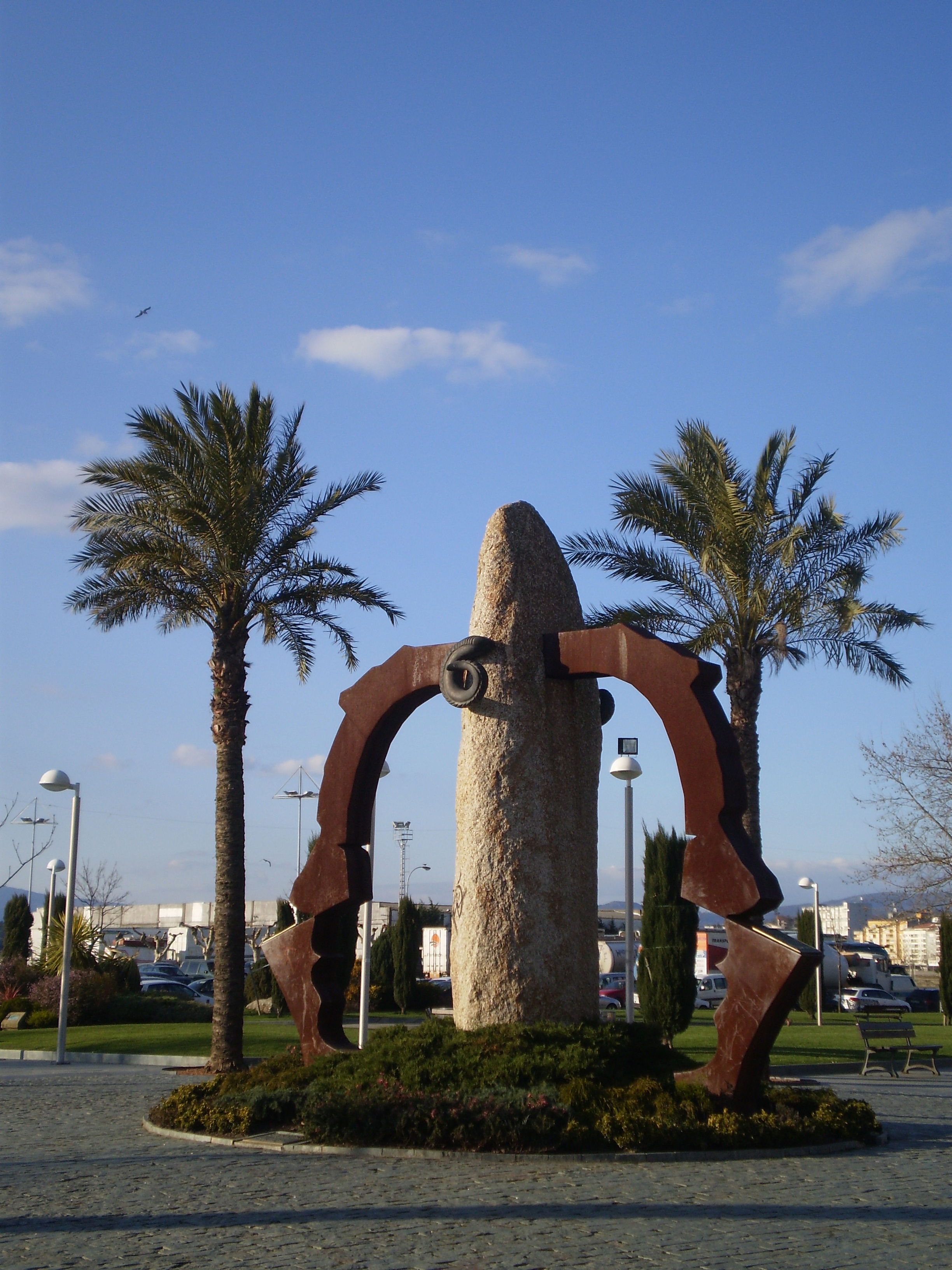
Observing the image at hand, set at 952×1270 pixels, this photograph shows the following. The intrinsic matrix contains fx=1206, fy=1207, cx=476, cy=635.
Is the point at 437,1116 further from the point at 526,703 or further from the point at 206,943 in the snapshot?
the point at 206,943

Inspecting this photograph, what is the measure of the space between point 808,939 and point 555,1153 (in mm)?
28103

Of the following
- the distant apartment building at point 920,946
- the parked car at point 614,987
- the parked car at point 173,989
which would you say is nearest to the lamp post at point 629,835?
the parked car at point 614,987

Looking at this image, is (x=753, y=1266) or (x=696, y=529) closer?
(x=753, y=1266)

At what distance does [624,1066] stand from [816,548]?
13.4 metres

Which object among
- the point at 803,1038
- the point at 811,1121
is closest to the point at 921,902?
the point at 803,1038

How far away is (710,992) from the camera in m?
42.3

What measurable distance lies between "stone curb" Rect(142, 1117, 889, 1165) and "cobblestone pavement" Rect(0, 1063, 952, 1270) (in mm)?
108

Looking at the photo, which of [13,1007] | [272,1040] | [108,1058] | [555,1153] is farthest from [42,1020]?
[555,1153]

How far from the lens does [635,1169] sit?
8.54 meters

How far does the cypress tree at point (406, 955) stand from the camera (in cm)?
3183

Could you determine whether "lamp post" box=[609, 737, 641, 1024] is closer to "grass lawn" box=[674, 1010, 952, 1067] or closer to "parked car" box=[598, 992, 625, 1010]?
"grass lawn" box=[674, 1010, 952, 1067]

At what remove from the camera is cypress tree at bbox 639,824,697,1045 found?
21.2m

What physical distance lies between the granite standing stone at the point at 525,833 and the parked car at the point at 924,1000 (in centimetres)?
3339

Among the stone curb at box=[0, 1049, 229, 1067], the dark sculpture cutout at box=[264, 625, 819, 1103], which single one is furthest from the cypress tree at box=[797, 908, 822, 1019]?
the dark sculpture cutout at box=[264, 625, 819, 1103]
